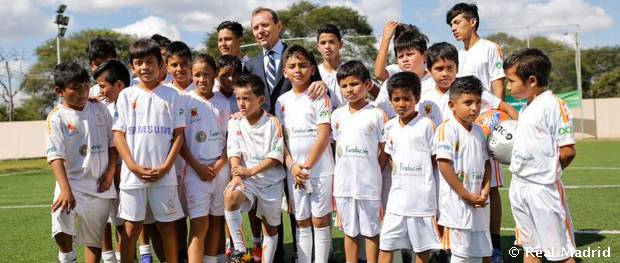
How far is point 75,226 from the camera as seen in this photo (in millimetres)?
4738

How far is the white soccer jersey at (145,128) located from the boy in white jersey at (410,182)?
1.76 m

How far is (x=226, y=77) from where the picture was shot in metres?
5.32

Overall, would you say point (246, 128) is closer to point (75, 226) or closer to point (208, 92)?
point (208, 92)

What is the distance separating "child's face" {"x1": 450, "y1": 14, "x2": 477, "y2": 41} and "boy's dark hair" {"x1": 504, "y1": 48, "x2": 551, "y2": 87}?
4.61 feet

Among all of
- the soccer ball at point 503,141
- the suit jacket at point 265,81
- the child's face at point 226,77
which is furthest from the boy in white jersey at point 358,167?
the child's face at point 226,77

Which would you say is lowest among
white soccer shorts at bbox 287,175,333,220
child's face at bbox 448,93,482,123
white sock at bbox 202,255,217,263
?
white sock at bbox 202,255,217,263

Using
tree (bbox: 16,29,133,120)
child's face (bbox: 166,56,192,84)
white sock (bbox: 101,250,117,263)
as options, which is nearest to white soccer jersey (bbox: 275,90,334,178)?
child's face (bbox: 166,56,192,84)

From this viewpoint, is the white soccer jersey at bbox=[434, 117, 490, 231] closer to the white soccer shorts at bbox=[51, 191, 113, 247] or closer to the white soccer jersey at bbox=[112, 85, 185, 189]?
the white soccer jersey at bbox=[112, 85, 185, 189]

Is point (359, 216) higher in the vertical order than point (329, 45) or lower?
lower

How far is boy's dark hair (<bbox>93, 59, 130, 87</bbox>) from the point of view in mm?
5082

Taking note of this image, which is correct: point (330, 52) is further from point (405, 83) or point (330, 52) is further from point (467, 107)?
point (467, 107)

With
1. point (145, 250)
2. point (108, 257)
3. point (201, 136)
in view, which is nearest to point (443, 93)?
point (201, 136)

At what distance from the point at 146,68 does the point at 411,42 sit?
222cm

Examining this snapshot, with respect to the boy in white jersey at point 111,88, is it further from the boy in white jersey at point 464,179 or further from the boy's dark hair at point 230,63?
the boy in white jersey at point 464,179
